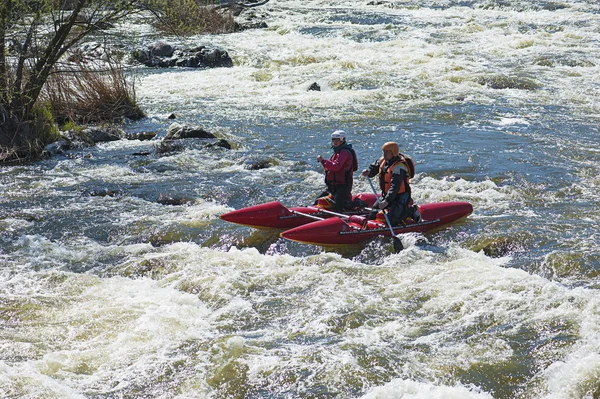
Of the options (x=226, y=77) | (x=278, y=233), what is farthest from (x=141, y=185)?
(x=226, y=77)

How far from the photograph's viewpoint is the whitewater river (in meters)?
5.27

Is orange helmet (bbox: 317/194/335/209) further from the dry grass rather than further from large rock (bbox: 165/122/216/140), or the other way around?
the dry grass

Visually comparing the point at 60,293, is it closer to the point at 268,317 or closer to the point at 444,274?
the point at 268,317

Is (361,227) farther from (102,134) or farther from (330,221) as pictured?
(102,134)

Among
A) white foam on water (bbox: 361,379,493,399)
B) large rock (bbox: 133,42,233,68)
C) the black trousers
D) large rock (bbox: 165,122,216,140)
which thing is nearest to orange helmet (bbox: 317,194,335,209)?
the black trousers

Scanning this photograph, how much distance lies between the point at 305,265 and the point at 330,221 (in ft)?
2.46

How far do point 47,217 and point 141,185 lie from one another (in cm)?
167

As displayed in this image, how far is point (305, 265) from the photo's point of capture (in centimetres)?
739

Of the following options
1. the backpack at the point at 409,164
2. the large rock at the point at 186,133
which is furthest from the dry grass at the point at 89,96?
the backpack at the point at 409,164

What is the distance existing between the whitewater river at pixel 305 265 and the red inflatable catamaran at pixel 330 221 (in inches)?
6.3

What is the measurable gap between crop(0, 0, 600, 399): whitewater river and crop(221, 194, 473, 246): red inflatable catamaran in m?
0.16

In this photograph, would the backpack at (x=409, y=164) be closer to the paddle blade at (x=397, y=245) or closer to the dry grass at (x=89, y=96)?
the paddle blade at (x=397, y=245)

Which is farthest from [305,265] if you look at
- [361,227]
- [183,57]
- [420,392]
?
[183,57]

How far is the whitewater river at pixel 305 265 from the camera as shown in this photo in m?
5.27
